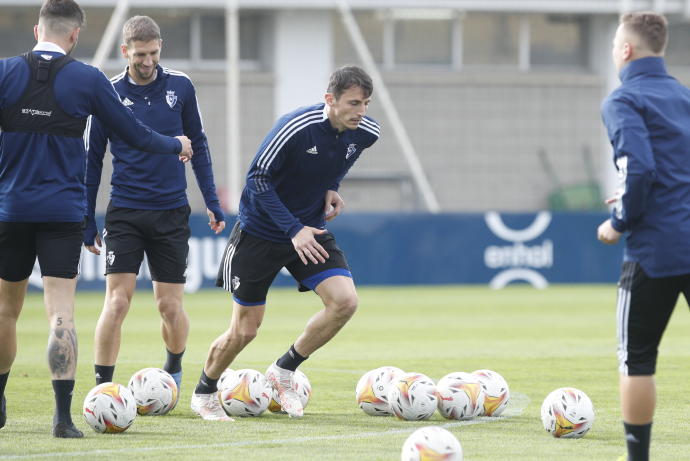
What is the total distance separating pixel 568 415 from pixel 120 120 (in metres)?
3.15

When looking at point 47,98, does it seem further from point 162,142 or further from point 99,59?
point 99,59

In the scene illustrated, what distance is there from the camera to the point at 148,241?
29.7 feet

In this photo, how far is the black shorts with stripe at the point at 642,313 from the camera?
6180mm

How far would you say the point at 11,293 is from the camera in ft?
24.9

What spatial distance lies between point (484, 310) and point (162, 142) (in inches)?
457

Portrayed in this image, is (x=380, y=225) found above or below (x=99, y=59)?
below

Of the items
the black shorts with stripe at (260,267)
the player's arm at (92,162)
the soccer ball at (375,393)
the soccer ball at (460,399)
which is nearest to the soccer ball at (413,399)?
the soccer ball at (460,399)

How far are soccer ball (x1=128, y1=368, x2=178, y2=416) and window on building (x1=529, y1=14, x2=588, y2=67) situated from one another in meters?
29.3

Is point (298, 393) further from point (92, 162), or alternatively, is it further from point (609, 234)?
point (609, 234)

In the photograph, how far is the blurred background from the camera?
33312mm

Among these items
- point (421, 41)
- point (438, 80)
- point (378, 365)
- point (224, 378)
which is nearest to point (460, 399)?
point (224, 378)

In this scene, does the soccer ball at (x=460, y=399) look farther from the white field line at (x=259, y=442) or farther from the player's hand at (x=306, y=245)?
the player's hand at (x=306, y=245)

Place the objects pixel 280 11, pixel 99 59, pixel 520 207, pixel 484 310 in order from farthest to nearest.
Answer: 1. pixel 520 207
2. pixel 280 11
3. pixel 99 59
4. pixel 484 310

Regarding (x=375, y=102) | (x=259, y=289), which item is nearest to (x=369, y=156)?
(x=375, y=102)
